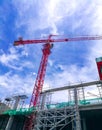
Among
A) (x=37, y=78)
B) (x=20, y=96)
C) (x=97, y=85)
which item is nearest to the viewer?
(x=97, y=85)

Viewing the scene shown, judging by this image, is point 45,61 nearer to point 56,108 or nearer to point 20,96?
point 20,96

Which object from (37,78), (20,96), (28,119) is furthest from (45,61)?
(28,119)

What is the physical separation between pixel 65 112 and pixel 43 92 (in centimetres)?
875

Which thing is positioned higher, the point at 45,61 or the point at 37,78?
the point at 45,61

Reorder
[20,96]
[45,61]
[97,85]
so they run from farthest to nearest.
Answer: [45,61]
[20,96]
[97,85]

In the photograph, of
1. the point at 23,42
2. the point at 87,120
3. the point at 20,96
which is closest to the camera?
the point at 87,120

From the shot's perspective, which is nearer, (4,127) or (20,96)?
(4,127)

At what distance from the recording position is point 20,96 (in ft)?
139

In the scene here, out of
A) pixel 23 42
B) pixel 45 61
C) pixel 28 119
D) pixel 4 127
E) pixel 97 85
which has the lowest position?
pixel 4 127

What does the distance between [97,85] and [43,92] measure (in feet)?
42.2

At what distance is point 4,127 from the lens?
35.9 m

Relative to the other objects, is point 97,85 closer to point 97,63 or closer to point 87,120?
point 87,120

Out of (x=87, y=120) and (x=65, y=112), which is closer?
(x=65, y=112)

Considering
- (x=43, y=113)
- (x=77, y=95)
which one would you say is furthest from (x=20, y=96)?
(x=77, y=95)
